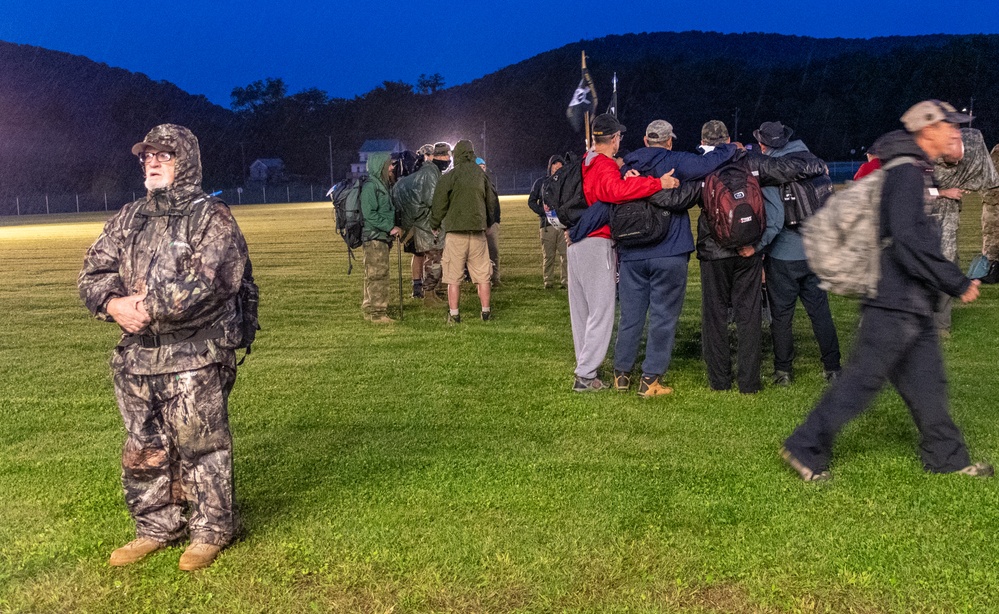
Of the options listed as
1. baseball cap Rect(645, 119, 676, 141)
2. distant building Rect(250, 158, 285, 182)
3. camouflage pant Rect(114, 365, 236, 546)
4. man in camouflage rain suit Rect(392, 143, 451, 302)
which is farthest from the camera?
distant building Rect(250, 158, 285, 182)

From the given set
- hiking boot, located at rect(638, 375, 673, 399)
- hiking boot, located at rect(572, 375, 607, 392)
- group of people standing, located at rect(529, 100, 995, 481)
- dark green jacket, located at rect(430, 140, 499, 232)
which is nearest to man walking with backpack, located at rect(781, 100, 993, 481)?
group of people standing, located at rect(529, 100, 995, 481)

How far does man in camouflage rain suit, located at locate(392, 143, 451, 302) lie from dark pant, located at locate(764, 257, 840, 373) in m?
5.29

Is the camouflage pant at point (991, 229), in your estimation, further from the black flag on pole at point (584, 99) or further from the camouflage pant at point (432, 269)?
the camouflage pant at point (432, 269)

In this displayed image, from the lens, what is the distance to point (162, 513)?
4531mm

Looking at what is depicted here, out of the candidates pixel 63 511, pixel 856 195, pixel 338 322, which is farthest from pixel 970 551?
pixel 338 322

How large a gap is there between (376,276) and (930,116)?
7675 mm

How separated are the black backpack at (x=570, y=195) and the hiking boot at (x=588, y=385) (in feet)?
3.97

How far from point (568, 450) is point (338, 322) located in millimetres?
6201

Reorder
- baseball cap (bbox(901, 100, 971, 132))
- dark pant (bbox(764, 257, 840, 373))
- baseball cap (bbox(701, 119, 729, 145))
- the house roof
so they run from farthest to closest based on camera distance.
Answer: the house roof, dark pant (bbox(764, 257, 840, 373)), baseball cap (bbox(701, 119, 729, 145)), baseball cap (bbox(901, 100, 971, 132))

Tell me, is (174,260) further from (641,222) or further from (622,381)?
(622,381)

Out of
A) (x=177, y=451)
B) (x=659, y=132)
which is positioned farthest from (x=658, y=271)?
(x=177, y=451)

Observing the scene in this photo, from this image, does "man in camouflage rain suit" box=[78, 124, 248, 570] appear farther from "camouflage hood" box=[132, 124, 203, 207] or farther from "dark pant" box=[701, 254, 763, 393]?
"dark pant" box=[701, 254, 763, 393]

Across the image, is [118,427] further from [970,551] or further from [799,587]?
[970,551]

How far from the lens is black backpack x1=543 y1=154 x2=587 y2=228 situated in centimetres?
746
